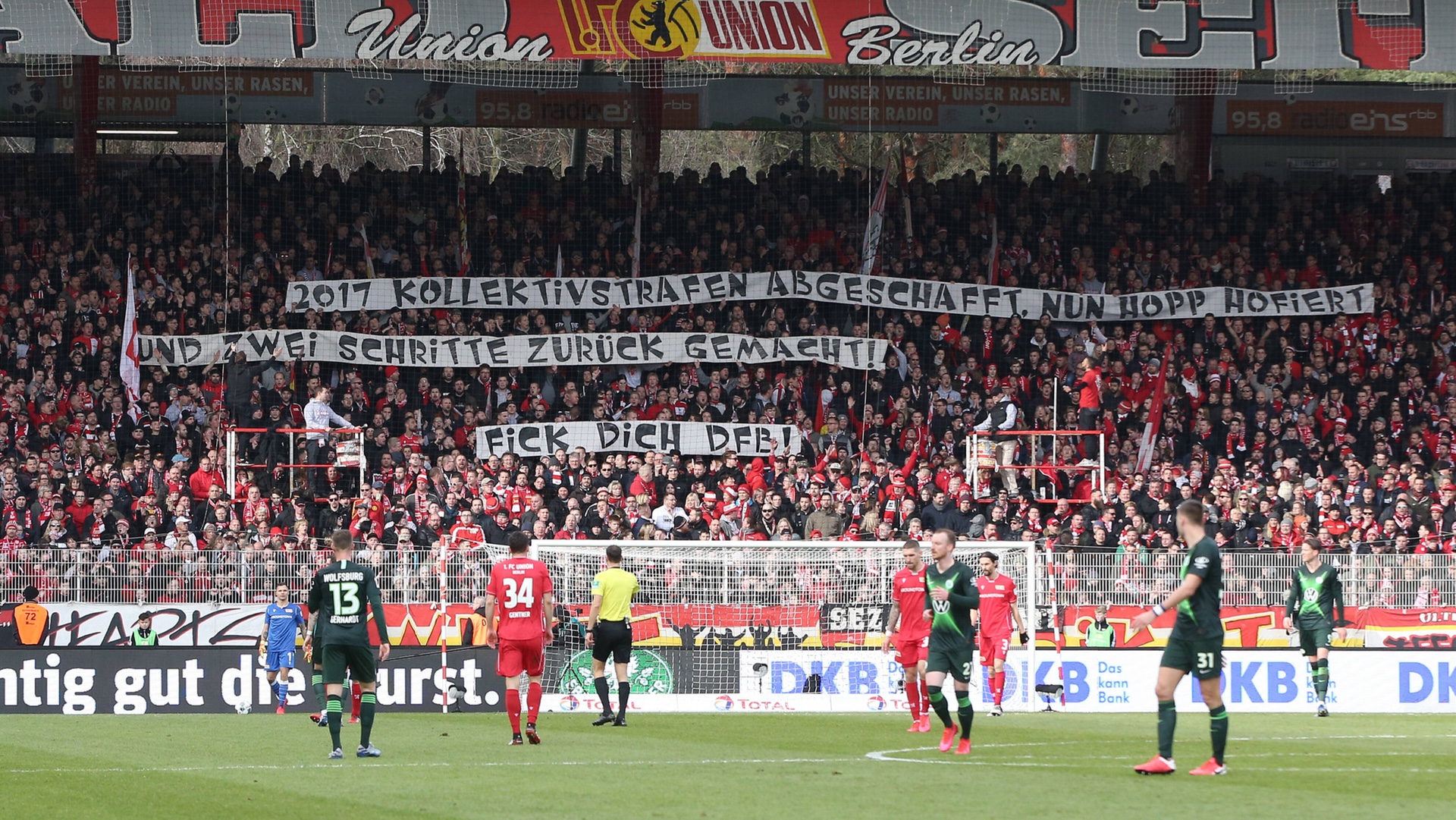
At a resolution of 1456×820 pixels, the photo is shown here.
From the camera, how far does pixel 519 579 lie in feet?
46.8

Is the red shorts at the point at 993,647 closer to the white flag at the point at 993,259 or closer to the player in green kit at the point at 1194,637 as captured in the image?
the player in green kit at the point at 1194,637

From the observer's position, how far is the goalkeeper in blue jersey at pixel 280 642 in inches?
696

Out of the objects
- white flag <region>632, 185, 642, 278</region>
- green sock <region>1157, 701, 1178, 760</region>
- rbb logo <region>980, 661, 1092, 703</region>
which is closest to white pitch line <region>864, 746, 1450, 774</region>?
green sock <region>1157, 701, 1178, 760</region>

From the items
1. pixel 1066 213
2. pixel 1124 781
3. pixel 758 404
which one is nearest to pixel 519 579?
pixel 1124 781

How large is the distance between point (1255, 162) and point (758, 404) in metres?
12.6

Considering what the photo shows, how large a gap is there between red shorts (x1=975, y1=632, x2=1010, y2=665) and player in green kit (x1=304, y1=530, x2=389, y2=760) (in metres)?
6.69

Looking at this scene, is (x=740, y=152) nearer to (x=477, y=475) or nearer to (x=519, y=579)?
(x=477, y=475)

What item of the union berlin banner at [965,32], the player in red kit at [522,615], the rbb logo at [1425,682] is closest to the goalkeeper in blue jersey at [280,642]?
the player in red kit at [522,615]

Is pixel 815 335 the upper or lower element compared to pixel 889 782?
upper

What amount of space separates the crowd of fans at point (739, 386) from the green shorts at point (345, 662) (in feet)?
23.7

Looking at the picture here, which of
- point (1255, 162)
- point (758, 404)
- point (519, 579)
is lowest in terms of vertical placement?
point (519, 579)

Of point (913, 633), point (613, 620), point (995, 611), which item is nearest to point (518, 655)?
point (613, 620)

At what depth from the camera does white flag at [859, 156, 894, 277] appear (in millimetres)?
32156

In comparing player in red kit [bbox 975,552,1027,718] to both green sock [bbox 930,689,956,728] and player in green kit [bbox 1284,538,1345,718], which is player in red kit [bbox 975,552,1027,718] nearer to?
player in green kit [bbox 1284,538,1345,718]
